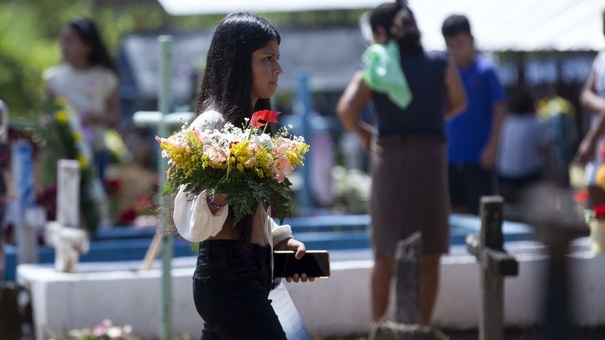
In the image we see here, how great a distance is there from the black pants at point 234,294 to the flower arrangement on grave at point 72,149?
490cm

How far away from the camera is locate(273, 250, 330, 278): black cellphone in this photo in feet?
14.7

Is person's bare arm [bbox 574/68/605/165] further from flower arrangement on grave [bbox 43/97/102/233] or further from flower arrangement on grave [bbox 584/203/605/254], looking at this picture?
flower arrangement on grave [bbox 43/97/102/233]

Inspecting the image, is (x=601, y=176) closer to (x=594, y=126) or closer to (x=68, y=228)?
(x=594, y=126)

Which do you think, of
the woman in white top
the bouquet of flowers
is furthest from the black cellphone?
the woman in white top

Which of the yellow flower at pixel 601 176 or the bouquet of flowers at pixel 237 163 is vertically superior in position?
the bouquet of flowers at pixel 237 163

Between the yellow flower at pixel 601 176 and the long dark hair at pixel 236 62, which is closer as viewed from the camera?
the long dark hair at pixel 236 62

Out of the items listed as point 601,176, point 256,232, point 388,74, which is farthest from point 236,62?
point 601,176

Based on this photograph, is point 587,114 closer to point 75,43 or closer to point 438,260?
point 75,43

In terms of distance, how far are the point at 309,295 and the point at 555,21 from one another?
24.8 feet

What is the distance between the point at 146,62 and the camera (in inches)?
848

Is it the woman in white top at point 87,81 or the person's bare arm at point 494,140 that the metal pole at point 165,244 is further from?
the woman in white top at point 87,81

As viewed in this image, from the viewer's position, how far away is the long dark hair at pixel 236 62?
4422mm

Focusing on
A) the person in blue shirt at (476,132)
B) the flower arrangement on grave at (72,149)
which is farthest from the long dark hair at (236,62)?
the flower arrangement on grave at (72,149)

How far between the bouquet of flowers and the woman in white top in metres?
6.08
